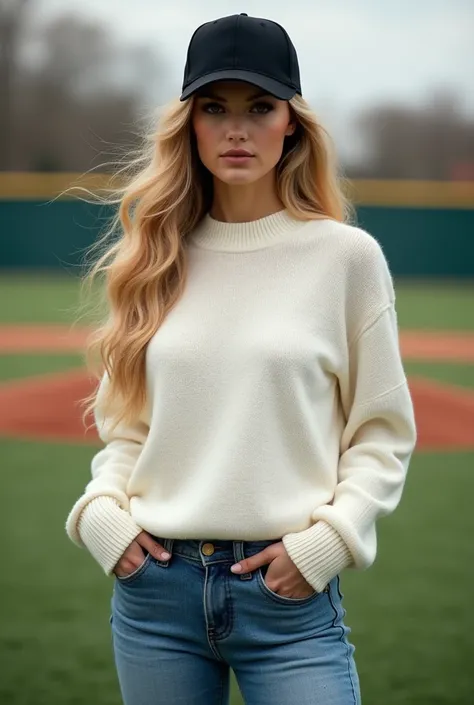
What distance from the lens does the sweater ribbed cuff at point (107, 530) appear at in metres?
2.29

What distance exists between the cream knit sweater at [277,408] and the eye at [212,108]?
0.81 ft

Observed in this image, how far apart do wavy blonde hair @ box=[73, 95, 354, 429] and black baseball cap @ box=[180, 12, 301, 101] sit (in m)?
0.09

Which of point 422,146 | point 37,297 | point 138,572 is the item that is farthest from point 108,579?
point 422,146

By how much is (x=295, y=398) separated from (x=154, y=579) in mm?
457

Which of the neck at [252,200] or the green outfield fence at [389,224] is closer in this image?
the neck at [252,200]

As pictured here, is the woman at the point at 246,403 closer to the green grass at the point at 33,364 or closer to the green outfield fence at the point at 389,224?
the green grass at the point at 33,364

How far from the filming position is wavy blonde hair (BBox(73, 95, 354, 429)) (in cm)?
238

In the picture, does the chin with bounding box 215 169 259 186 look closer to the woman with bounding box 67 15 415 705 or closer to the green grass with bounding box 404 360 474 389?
the woman with bounding box 67 15 415 705

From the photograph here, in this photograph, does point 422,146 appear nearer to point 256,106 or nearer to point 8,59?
point 8,59

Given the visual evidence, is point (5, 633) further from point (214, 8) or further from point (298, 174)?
point (214, 8)

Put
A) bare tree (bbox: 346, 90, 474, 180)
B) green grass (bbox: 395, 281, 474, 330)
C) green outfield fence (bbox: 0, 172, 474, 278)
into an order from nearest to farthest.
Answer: green grass (bbox: 395, 281, 474, 330) → green outfield fence (bbox: 0, 172, 474, 278) → bare tree (bbox: 346, 90, 474, 180)

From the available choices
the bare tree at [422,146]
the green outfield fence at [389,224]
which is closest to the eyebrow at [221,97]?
the green outfield fence at [389,224]

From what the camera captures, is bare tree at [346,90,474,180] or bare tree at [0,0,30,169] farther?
bare tree at [0,0,30,169]

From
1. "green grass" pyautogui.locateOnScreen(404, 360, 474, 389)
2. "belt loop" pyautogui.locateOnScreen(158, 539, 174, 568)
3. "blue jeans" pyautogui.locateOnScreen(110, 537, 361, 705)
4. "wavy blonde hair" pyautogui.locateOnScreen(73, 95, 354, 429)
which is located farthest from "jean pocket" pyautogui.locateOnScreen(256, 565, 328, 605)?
"green grass" pyautogui.locateOnScreen(404, 360, 474, 389)
